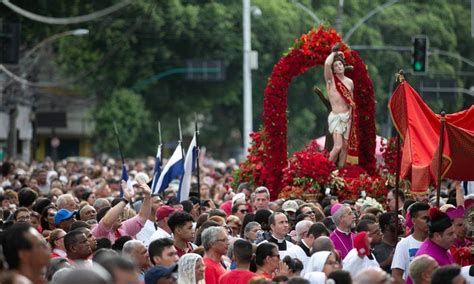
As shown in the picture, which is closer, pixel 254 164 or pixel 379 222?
pixel 379 222

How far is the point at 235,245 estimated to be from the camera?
1283cm

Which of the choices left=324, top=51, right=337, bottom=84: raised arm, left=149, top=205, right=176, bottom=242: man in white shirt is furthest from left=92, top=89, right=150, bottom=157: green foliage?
left=149, top=205, right=176, bottom=242: man in white shirt

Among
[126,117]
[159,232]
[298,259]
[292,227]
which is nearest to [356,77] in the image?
[292,227]

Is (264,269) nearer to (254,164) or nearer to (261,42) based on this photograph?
(254,164)

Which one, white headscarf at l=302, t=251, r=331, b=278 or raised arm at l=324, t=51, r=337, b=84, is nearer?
white headscarf at l=302, t=251, r=331, b=278

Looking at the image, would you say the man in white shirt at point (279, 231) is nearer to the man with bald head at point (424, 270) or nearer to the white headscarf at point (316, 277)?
the white headscarf at point (316, 277)

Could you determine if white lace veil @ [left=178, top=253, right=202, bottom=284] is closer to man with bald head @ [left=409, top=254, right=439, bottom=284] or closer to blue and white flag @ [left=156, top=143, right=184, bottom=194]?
man with bald head @ [left=409, top=254, right=439, bottom=284]

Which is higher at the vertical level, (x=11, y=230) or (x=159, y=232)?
(x=11, y=230)

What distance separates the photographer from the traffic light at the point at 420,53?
35.6 m

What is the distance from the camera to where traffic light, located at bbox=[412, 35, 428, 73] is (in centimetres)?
3559

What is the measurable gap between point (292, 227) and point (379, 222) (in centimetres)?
175

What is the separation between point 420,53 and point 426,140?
17926mm

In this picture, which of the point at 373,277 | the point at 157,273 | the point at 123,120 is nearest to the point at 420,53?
the point at 157,273

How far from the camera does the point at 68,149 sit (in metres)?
86.6
